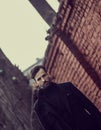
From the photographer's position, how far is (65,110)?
3688mm

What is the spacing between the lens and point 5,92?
3.70 m

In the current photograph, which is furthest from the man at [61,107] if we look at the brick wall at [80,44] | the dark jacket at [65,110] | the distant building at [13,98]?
the brick wall at [80,44]

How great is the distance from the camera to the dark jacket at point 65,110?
3635 mm

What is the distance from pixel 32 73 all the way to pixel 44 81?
0.28m

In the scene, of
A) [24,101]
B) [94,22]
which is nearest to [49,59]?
[94,22]

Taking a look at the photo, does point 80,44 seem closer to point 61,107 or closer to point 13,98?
point 61,107

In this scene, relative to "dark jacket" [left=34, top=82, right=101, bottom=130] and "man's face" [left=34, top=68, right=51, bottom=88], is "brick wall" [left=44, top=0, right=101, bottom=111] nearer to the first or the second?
"dark jacket" [left=34, top=82, right=101, bottom=130]

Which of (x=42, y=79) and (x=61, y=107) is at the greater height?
(x=42, y=79)

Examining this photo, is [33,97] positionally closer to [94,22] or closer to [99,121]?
[99,121]

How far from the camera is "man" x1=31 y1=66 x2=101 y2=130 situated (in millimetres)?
3635

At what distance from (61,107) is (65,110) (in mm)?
79

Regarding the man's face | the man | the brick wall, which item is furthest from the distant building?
the brick wall

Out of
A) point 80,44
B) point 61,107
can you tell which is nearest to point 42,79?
point 61,107

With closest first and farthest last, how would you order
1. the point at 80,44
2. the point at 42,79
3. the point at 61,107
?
the point at 42,79 → the point at 61,107 → the point at 80,44
